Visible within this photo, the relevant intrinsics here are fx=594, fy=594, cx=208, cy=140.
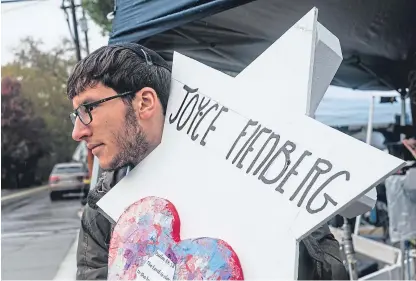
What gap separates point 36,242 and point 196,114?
28.8 feet

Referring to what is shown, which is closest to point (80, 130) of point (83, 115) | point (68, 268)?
point (83, 115)

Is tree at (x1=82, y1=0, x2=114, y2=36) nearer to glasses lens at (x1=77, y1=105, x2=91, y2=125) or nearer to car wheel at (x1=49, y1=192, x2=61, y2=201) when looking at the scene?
glasses lens at (x1=77, y1=105, x2=91, y2=125)

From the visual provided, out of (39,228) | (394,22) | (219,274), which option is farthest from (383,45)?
(39,228)

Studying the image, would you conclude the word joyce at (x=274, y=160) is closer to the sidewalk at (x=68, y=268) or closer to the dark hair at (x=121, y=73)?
the dark hair at (x=121, y=73)

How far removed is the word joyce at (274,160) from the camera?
1.18 metres

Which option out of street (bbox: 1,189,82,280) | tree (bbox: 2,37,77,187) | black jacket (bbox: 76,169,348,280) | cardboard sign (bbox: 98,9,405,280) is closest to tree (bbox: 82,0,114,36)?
street (bbox: 1,189,82,280)

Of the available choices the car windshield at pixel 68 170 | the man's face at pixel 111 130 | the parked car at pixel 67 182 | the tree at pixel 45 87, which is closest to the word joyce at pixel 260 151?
the man's face at pixel 111 130

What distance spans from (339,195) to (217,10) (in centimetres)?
93

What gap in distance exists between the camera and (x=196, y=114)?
1409mm

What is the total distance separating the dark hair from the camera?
4.59ft

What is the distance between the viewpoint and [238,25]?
3.06 m

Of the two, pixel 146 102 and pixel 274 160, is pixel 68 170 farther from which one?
pixel 274 160

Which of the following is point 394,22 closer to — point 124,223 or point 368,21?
point 368,21

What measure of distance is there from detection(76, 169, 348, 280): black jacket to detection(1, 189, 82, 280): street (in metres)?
5.09
